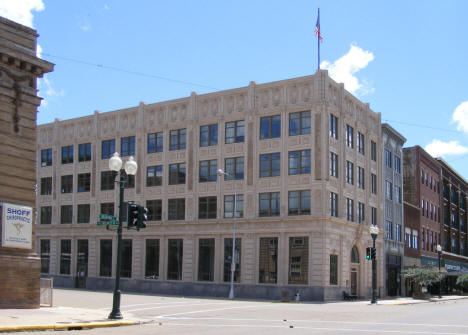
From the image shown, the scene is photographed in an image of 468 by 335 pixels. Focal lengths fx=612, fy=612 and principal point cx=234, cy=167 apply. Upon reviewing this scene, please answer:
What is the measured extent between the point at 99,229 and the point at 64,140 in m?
10.6

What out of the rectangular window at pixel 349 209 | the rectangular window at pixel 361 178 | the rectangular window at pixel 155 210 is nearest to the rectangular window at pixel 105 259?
the rectangular window at pixel 155 210

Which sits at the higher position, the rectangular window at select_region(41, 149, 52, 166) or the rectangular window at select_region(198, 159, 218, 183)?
the rectangular window at select_region(41, 149, 52, 166)

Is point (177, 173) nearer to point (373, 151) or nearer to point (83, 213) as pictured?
point (83, 213)

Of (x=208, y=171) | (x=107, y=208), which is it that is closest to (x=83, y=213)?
(x=107, y=208)

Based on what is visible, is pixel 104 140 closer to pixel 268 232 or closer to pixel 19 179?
pixel 268 232

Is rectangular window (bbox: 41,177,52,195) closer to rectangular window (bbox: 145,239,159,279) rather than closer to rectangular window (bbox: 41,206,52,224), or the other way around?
rectangular window (bbox: 41,206,52,224)

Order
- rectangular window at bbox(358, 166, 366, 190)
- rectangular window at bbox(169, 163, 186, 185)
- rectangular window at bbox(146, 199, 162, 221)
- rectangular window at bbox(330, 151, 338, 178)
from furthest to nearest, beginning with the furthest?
rectangular window at bbox(146, 199, 162, 221), rectangular window at bbox(358, 166, 366, 190), rectangular window at bbox(169, 163, 186, 185), rectangular window at bbox(330, 151, 338, 178)

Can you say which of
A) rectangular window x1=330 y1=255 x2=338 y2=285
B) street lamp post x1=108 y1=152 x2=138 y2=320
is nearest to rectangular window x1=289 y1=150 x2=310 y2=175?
rectangular window x1=330 y1=255 x2=338 y2=285

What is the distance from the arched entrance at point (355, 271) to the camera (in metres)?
51.6

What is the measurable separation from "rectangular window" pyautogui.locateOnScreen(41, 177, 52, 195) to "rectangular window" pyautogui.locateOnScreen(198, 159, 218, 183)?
740 inches

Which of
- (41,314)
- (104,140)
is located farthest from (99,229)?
(41,314)

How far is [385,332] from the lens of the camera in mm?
18609

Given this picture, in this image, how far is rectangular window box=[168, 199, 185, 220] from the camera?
52.9m

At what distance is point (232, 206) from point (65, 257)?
64.5 ft
